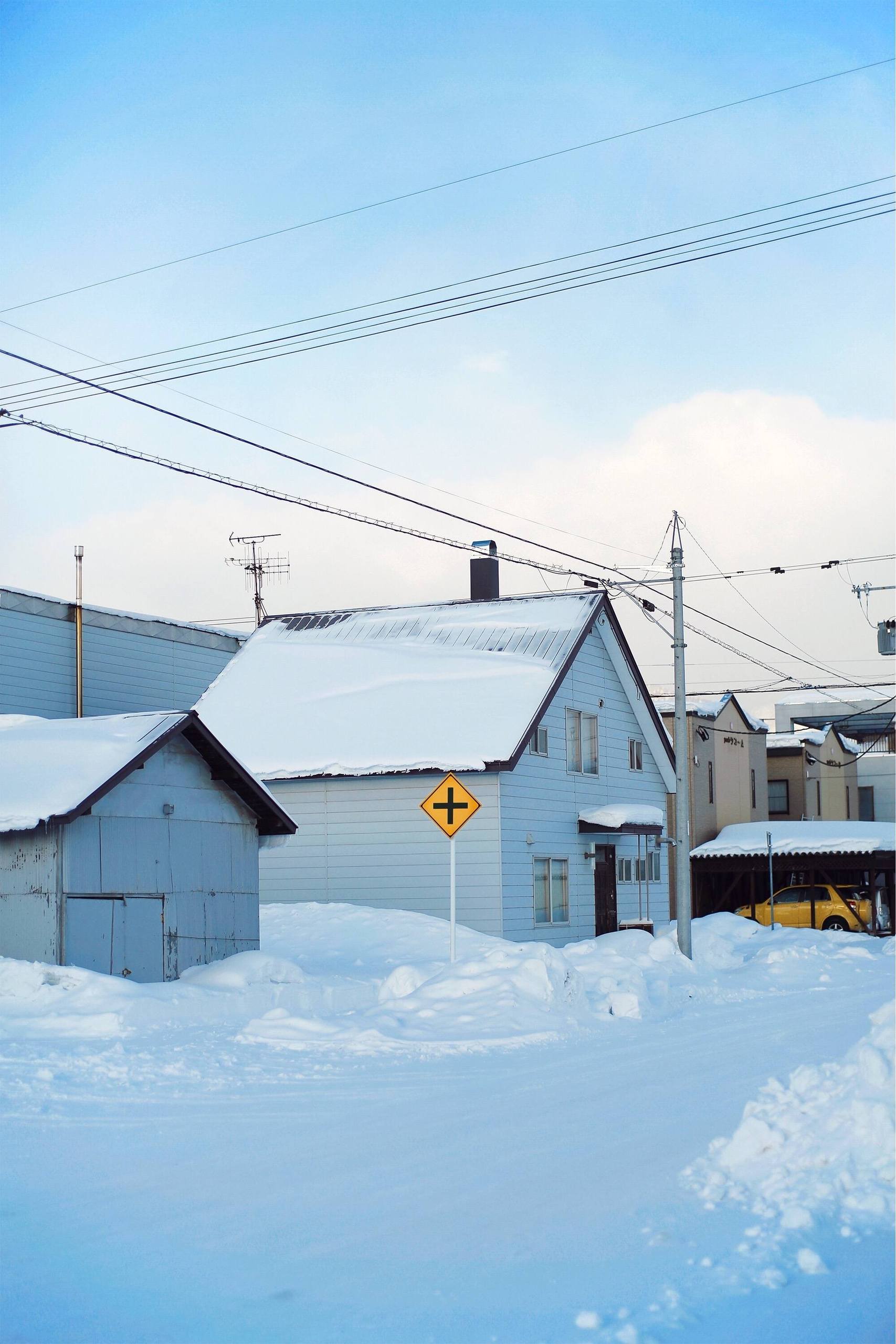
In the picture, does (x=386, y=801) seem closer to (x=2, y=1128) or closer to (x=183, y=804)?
(x=183, y=804)

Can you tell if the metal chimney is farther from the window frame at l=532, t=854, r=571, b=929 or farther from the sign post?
the sign post

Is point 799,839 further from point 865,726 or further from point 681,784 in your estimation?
point 865,726

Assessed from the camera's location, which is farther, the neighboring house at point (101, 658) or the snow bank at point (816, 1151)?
the neighboring house at point (101, 658)

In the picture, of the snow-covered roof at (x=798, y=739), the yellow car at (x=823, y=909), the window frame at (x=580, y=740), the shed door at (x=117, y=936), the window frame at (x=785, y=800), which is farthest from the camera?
the snow-covered roof at (x=798, y=739)

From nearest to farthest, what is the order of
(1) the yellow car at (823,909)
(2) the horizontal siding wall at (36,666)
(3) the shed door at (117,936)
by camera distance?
(3) the shed door at (117,936), (2) the horizontal siding wall at (36,666), (1) the yellow car at (823,909)

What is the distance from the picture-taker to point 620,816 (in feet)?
98.6

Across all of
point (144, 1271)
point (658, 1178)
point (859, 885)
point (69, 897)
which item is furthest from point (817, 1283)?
point (859, 885)

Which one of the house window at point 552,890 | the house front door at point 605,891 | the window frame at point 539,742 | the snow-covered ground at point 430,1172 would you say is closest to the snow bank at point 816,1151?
the snow-covered ground at point 430,1172

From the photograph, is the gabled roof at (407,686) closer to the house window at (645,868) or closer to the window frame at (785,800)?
the house window at (645,868)

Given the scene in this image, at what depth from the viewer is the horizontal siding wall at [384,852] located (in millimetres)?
26625

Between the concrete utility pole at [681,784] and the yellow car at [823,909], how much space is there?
16.4 metres

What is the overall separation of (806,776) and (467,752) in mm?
28585

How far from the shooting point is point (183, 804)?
19125 millimetres

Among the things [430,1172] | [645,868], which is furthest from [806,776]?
[430,1172]
